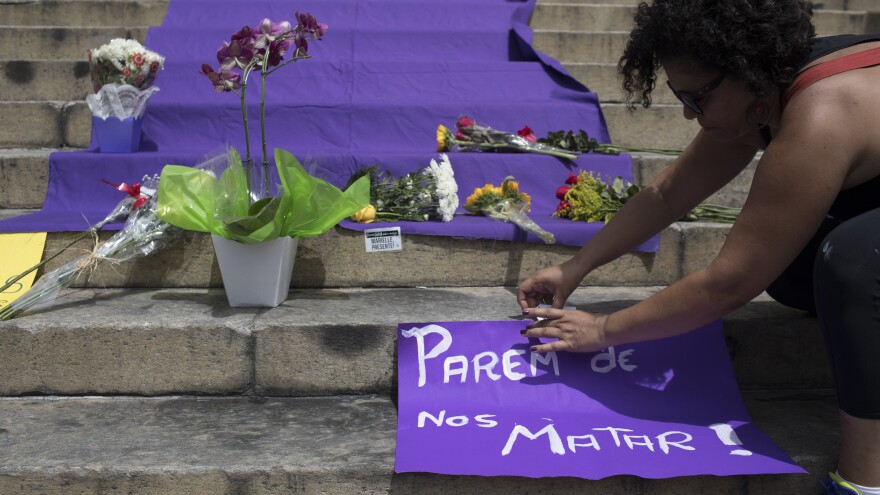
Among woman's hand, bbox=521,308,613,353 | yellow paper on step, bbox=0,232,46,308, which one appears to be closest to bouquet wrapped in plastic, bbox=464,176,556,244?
woman's hand, bbox=521,308,613,353

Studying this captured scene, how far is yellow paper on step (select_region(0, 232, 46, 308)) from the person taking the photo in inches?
114

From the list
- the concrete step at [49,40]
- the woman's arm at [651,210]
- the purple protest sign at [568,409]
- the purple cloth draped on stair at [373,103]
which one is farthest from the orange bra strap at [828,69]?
the concrete step at [49,40]

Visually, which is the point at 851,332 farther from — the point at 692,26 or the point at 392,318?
the point at 392,318

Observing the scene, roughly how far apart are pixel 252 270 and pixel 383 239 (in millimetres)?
529

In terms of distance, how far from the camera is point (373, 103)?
405 cm

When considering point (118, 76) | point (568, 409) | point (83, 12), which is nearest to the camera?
point (568, 409)

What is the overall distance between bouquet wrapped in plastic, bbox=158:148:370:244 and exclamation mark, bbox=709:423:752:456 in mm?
1290

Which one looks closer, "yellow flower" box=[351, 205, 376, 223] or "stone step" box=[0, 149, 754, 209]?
"yellow flower" box=[351, 205, 376, 223]

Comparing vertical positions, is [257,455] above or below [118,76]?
below

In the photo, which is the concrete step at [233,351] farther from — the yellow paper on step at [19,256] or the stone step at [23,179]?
the stone step at [23,179]

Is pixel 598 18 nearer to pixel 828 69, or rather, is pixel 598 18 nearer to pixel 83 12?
pixel 83 12

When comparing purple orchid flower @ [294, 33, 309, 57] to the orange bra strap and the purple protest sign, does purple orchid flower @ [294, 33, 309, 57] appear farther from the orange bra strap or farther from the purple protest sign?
the orange bra strap

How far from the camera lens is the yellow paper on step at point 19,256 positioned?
290 centimetres

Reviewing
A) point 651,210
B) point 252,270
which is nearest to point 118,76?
point 252,270
